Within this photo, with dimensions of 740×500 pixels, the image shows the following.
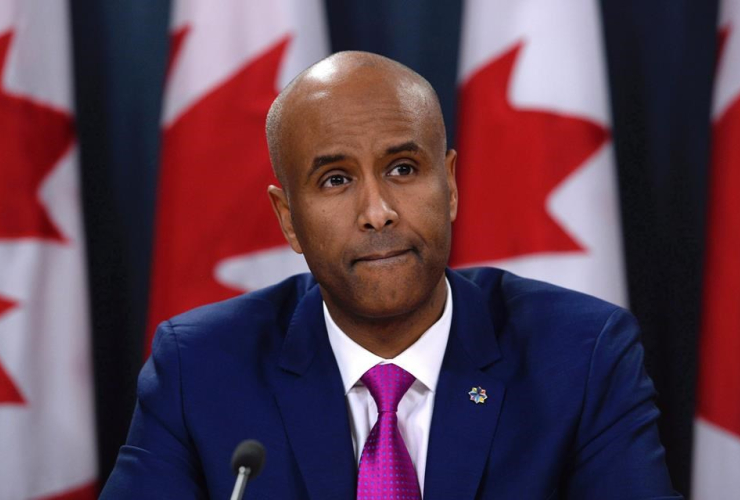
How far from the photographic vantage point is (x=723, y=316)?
2.42 m

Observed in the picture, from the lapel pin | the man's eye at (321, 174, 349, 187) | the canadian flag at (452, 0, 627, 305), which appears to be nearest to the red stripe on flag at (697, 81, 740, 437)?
the canadian flag at (452, 0, 627, 305)

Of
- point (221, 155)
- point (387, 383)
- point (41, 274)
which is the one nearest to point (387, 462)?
point (387, 383)

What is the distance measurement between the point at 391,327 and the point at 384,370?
0.10 meters

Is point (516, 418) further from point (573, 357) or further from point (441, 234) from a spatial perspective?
point (441, 234)

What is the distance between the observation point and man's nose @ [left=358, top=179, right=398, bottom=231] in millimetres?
1734

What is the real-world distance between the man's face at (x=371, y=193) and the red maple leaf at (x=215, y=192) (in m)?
0.70

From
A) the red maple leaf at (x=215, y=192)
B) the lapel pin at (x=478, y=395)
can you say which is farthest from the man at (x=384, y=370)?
the red maple leaf at (x=215, y=192)

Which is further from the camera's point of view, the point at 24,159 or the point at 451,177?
the point at 24,159

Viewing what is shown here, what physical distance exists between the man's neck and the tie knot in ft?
0.25

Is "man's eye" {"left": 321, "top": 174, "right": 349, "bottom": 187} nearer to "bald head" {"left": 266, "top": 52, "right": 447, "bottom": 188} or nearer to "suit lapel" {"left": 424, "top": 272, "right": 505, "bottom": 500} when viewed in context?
"bald head" {"left": 266, "top": 52, "right": 447, "bottom": 188}

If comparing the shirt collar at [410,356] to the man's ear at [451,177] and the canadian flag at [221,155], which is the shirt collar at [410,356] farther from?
the canadian flag at [221,155]

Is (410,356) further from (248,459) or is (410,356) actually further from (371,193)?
(248,459)

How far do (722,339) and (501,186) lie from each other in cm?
65

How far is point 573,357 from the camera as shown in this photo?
1859 mm
